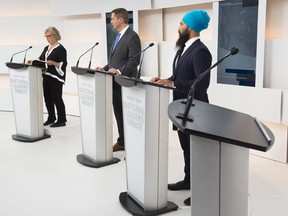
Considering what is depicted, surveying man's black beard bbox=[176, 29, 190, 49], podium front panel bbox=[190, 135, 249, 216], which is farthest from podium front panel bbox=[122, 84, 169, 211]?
podium front panel bbox=[190, 135, 249, 216]

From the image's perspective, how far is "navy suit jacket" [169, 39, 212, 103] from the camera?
263cm

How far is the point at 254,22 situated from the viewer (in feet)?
12.7

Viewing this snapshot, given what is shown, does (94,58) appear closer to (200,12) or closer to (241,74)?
(241,74)

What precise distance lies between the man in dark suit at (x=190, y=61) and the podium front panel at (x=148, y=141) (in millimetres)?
199

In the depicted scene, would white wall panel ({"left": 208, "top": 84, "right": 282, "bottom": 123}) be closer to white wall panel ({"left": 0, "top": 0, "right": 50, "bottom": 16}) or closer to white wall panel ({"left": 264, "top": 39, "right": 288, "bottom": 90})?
white wall panel ({"left": 264, "top": 39, "right": 288, "bottom": 90})

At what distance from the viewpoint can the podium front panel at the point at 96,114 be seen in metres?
3.52

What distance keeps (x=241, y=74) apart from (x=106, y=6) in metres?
2.63

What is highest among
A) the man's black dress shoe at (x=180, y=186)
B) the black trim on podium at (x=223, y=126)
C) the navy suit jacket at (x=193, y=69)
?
the navy suit jacket at (x=193, y=69)

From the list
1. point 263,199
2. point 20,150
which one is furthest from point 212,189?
point 20,150

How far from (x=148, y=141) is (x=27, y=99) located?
8.30ft

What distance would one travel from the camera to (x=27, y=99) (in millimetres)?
4551

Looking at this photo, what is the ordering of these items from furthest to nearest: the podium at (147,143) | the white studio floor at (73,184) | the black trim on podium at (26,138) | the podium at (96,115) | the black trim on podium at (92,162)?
the black trim on podium at (26,138)
the black trim on podium at (92,162)
the podium at (96,115)
the white studio floor at (73,184)
the podium at (147,143)

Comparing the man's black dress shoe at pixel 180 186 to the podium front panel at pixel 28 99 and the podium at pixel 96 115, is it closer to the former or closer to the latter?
the podium at pixel 96 115

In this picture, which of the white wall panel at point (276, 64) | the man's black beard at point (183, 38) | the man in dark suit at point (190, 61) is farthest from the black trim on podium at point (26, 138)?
the white wall panel at point (276, 64)
